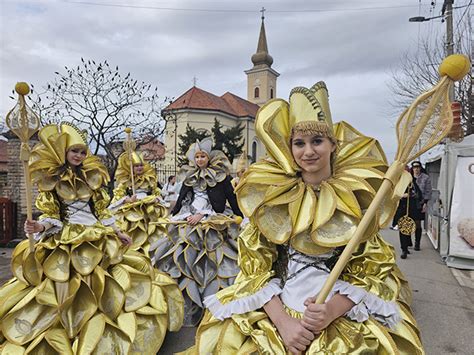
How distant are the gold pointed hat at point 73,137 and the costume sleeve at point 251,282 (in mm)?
2015

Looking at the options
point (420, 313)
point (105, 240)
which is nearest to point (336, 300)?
point (105, 240)

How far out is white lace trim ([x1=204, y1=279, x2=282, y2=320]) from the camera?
1.65 meters

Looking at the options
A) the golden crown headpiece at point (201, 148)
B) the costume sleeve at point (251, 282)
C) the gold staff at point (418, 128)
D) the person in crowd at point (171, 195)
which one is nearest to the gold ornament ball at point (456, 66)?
the gold staff at point (418, 128)

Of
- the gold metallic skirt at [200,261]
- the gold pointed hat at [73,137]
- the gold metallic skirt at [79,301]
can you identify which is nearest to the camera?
the gold metallic skirt at [79,301]

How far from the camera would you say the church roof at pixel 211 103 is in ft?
123

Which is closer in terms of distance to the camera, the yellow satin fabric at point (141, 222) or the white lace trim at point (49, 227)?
the white lace trim at point (49, 227)

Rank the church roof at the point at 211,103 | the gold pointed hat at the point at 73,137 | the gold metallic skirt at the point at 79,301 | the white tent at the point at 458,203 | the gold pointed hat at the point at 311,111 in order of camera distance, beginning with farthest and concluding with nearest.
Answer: the church roof at the point at 211,103
the white tent at the point at 458,203
the gold pointed hat at the point at 73,137
the gold metallic skirt at the point at 79,301
the gold pointed hat at the point at 311,111

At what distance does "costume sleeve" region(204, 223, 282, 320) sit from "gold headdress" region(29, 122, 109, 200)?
73.0 inches

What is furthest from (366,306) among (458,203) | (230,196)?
(458,203)

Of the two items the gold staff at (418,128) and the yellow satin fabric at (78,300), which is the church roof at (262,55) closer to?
the yellow satin fabric at (78,300)

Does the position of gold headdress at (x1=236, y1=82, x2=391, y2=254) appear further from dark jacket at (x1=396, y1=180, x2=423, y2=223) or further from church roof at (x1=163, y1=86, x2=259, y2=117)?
church roof at (x1=163, y1=86, x2=259, y2=117)

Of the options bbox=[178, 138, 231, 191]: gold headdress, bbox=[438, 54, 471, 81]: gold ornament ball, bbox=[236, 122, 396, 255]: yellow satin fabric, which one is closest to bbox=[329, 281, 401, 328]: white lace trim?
bbox=[236, 122, 396, 255]: yellow satin fabric

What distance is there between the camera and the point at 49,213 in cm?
293

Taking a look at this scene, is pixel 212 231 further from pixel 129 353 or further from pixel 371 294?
pixel 371 294
